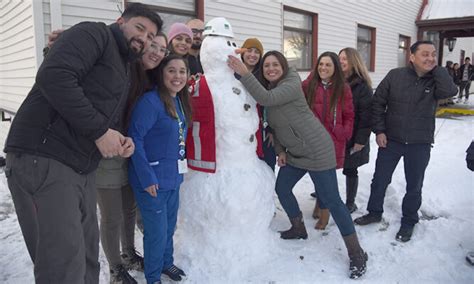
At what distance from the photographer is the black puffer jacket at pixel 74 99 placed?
1.66 meters

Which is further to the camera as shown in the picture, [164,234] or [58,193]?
[164,234]

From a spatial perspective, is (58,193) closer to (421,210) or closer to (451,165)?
(421,210)

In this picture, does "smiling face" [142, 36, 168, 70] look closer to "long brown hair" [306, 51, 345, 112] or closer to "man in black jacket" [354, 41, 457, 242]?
"long brown hair" [306, 51, 345, 112]

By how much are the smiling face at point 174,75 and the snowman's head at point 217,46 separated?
1.46 feet

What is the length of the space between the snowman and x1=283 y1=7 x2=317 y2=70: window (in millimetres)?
6075

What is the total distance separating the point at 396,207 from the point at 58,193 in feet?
12.5

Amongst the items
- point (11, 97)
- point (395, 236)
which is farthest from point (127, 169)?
point (11, 97)

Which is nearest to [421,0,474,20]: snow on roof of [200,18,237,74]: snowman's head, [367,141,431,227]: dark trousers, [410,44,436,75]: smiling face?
[410,44,436,75]: smiling face

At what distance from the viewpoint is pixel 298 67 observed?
31.9 ft

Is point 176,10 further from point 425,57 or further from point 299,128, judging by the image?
point 425,57

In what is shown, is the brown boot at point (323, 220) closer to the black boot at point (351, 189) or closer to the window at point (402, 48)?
the black boot at point (351, 189)

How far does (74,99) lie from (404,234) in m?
3.27

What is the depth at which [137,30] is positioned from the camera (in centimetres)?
198

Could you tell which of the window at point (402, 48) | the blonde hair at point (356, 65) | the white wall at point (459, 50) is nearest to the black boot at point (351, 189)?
the blonde hair at point (356, 65)
